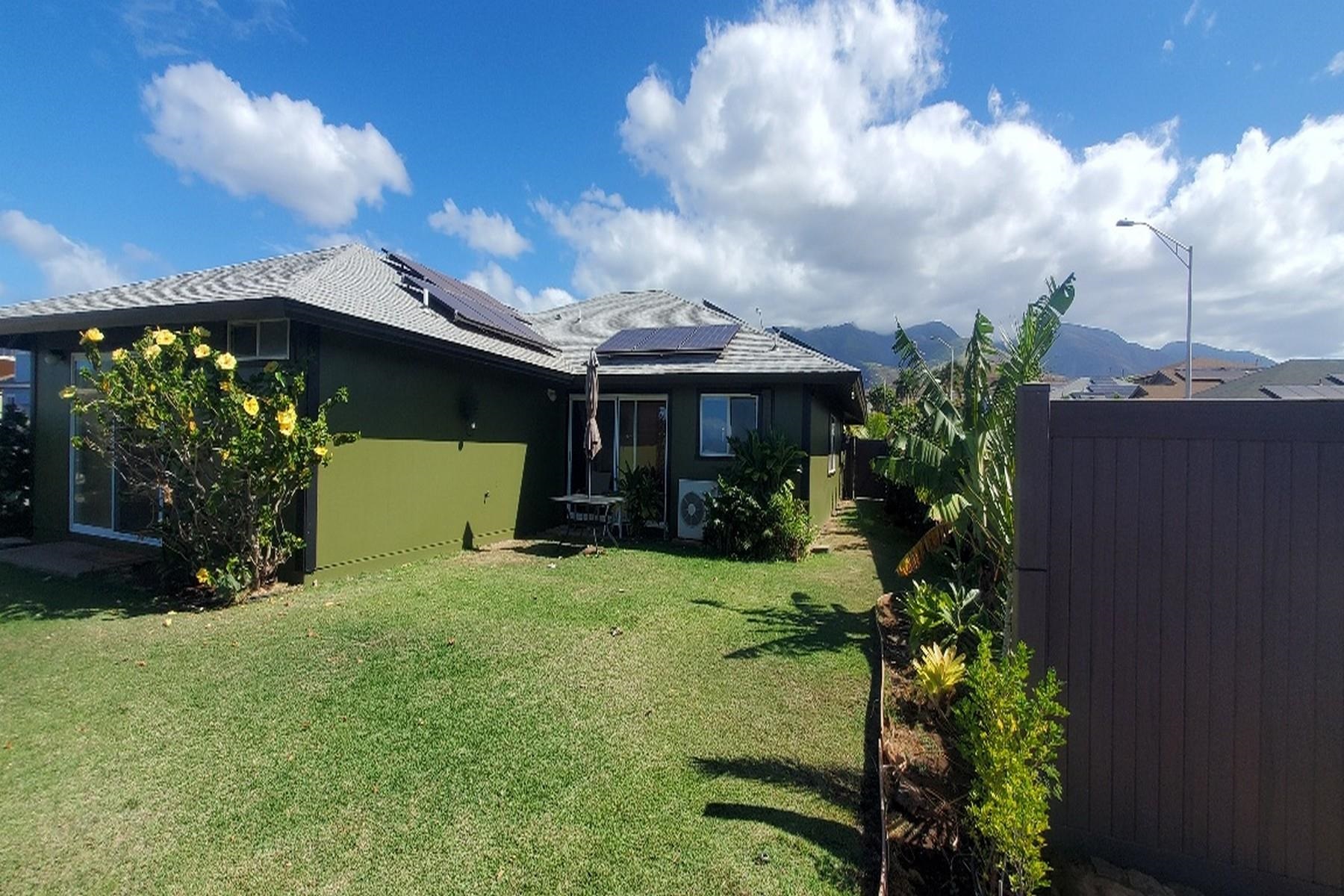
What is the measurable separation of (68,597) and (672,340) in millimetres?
9542

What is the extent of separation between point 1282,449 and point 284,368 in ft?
29.0

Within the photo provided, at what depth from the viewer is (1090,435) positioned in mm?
2838

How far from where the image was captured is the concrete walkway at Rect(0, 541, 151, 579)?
8016mm

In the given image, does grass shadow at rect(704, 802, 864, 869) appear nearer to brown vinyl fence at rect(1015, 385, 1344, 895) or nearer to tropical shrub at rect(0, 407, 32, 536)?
brown vinyl fence at rect(1015, 385, 1344, 895)

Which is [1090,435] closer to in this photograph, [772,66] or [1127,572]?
[1127,572]

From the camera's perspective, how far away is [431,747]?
12.4 feet

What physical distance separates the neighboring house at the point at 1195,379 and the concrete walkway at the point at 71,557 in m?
43.3

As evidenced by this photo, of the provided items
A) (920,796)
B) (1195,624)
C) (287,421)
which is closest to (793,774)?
(920,796)

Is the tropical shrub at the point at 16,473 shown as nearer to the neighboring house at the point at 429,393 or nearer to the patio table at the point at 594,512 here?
the neighboring house at the point at 429,393

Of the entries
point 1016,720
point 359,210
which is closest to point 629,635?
point 1016,720

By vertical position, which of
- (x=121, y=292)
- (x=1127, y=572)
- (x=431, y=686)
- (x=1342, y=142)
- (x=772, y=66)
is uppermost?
(x=772, y=66)

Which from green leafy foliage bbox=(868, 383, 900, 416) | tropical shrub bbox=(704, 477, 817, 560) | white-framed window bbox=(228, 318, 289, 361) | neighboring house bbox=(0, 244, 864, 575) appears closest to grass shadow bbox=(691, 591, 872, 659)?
tropical shrub bbox=(704, 477, 817, 560)

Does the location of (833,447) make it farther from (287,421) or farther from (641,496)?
(287,421)

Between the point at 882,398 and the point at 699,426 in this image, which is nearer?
the point at 699,426
